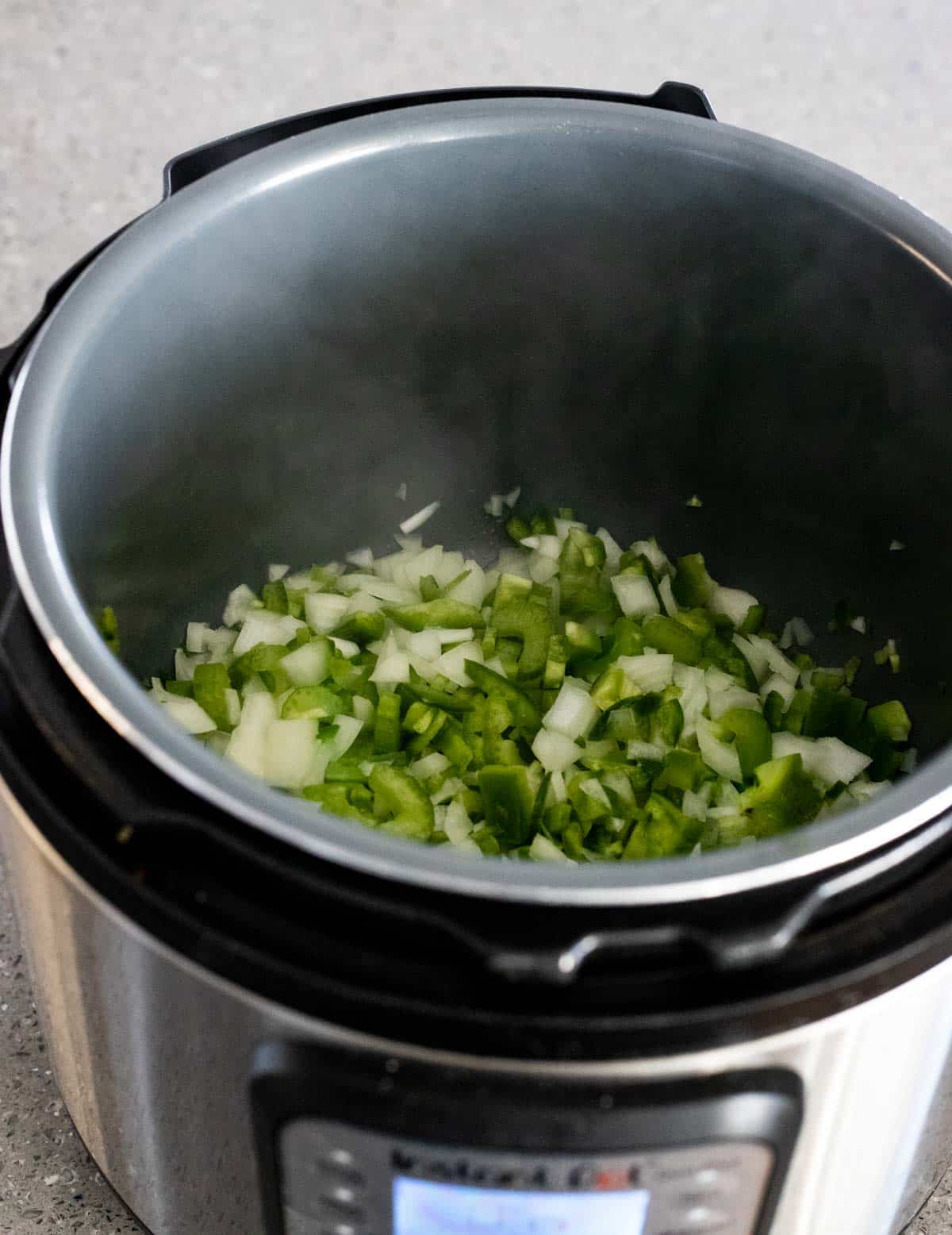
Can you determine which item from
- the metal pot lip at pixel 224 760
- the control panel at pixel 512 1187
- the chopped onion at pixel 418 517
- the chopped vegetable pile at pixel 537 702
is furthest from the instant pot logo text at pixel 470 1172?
the chopped onion at pixel 418 517

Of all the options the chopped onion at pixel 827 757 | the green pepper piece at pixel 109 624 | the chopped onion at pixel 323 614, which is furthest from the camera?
the chopped onion at pixel 323 614

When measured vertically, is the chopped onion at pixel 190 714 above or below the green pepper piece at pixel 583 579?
below

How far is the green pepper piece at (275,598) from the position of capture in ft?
3.35

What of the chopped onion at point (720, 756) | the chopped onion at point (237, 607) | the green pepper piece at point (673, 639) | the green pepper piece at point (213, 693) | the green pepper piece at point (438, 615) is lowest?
the green pepper piece at point (213, 693)

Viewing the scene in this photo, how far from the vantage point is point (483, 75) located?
1481mm

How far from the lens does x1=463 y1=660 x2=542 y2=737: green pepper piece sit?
948 mm

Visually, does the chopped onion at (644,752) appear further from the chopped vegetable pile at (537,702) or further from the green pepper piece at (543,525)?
the green pepper piece at (543,525)

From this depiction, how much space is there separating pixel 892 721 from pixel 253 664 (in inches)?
17.5

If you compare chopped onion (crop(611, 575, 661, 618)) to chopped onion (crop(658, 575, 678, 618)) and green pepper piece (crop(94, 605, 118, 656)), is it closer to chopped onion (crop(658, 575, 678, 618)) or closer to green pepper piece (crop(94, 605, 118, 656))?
chopped onion (crop(658, 575, 678, 618))

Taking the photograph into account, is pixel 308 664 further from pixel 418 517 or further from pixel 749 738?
pixel 749 738

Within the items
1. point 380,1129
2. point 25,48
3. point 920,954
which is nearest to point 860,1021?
point 920,954

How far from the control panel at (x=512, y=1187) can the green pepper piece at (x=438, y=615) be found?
47cm

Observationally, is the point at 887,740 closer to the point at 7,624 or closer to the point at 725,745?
the point at 725,745

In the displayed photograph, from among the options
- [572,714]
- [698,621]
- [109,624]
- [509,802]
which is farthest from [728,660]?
[109,624]
